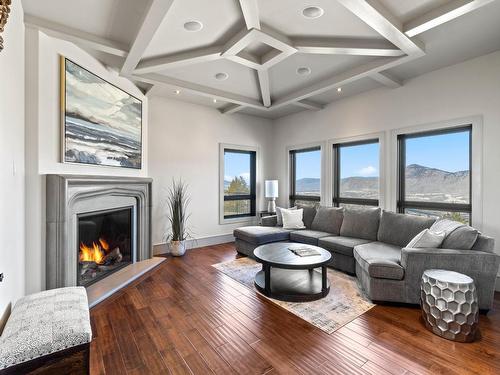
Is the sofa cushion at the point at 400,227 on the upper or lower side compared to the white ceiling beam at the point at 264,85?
lower

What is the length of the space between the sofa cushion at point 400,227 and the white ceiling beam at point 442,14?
2.30 meters

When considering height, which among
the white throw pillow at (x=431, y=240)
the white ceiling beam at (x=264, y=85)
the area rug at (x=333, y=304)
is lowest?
the area rug at (x=333, y=304)

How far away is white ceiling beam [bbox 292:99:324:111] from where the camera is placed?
15.9 ft

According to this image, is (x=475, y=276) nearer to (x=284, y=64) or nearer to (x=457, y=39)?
(x=457, y=39)

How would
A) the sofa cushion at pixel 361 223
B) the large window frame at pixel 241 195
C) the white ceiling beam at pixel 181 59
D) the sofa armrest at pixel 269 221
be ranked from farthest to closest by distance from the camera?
the large window frame at pixel 241 195, the sofa armrest at pixel 269 221, the sofa cushion at pixel 361 223, the white ceiling beam at pixel 181 59

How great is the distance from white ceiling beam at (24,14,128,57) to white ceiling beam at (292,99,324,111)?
312 cm

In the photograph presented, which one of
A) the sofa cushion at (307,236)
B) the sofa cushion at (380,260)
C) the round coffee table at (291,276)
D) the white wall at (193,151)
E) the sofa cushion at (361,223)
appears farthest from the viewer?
the white wall at (193,151)

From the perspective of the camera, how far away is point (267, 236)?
4.30m

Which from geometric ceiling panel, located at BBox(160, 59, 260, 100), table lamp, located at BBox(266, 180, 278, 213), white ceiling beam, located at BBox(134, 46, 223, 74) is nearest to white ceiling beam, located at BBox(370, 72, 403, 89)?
geometric ceiling panel, located at BBox(160, 59, 260, 100)

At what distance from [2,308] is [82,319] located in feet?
1.80

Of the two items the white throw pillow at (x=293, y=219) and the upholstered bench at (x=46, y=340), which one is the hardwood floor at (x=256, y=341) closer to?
the upholstered bench at (x=46, y=340)

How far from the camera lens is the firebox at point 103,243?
9.96ft

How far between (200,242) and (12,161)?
3593 mm

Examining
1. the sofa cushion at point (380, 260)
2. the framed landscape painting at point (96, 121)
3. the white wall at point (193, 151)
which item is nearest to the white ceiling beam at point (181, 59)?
the framed landscape painting at point (96, 121)
